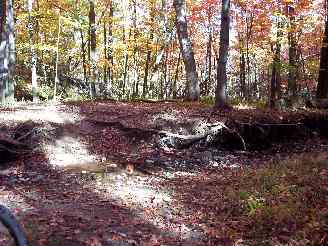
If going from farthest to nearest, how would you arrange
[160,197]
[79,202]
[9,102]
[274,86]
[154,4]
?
[154,4] → [274,86] → [9,102] → [160,197] → [79,202]

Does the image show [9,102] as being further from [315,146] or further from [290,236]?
[290,236]

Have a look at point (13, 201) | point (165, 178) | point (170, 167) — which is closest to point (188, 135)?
point (170, 167)

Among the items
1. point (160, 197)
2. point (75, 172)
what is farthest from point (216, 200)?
point (75, 172)

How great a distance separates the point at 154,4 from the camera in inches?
1150

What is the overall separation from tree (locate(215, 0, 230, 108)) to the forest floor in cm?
59

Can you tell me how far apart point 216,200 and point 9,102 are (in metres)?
12.1

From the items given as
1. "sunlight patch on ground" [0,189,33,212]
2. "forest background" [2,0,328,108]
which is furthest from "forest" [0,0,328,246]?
"forest background" [2,0,328,108]

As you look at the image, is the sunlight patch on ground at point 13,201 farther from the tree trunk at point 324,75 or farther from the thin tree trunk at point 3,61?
the tree trunk at point 324,75

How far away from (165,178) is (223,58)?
5.50 m

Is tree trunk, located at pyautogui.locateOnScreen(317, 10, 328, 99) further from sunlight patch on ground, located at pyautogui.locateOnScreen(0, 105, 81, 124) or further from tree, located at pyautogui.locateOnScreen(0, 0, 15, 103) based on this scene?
tree, located at pyautogui.locateOnScreen(0, 0, 15, 103)

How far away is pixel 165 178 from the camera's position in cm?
1187

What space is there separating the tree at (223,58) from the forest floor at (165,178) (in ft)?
1.92

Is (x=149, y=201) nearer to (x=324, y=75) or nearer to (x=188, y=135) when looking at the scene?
(x=188, y=135)

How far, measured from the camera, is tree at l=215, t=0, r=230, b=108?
593 inches
